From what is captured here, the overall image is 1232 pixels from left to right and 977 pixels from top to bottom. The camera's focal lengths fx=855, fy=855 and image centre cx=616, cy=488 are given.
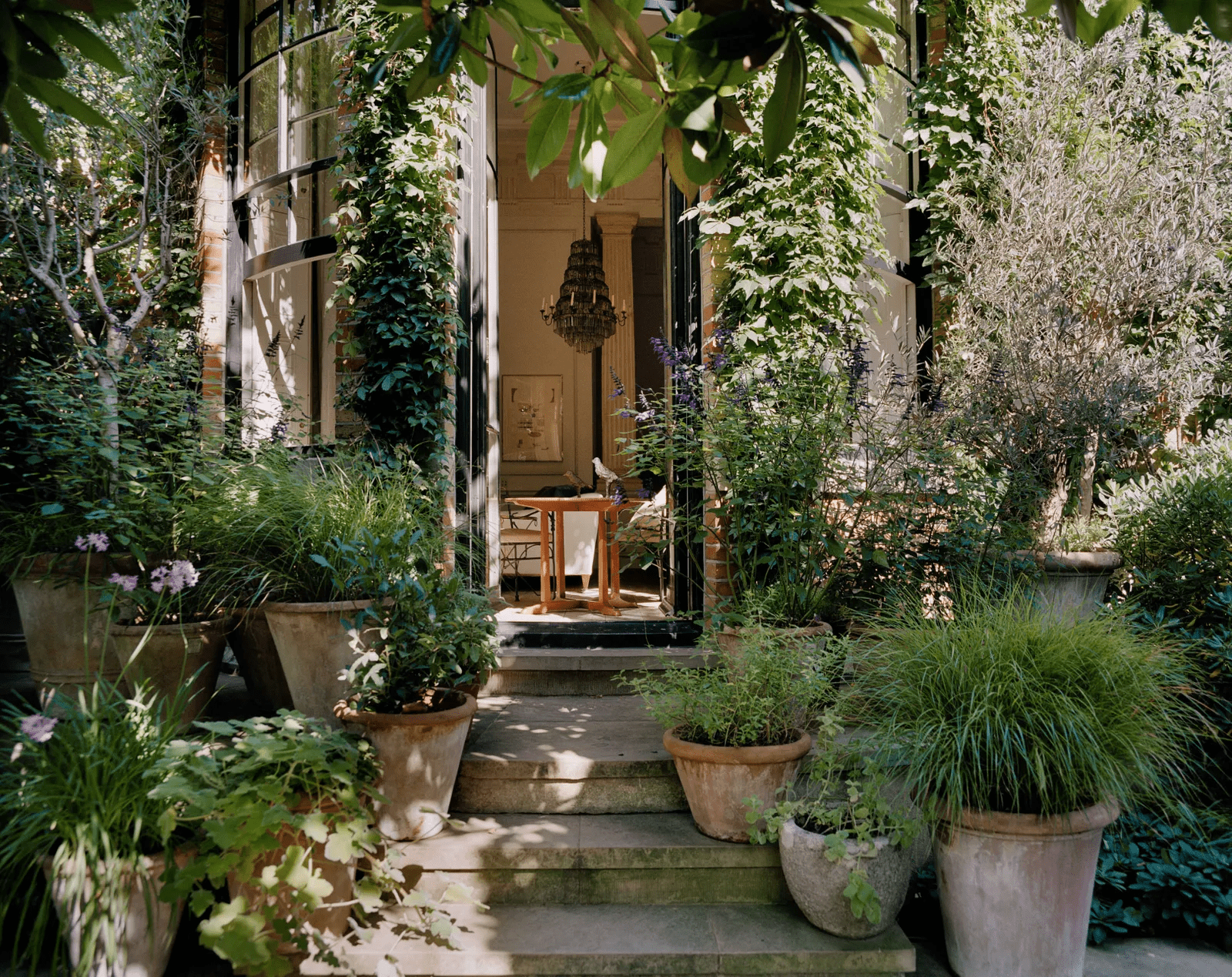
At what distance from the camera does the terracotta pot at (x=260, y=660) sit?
323 centimetres

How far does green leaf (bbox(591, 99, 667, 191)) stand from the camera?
3.19ft

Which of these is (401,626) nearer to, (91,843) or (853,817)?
(91,843)

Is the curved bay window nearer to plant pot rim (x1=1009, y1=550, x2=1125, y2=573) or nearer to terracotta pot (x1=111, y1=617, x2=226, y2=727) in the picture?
terracotta pot (x1=111, y1=617, x2=226, y2=727)

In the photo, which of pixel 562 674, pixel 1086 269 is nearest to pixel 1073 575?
pixel 1086 269

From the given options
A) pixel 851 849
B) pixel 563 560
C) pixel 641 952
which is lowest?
pixel 641 952

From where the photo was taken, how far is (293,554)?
2924mm

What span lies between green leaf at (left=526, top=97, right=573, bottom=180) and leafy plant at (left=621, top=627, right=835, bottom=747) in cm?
201

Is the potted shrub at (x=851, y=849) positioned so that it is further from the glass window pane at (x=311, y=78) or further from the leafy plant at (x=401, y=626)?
the glass window pane at (x=311, y=78)

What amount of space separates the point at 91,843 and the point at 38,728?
32 centimetres

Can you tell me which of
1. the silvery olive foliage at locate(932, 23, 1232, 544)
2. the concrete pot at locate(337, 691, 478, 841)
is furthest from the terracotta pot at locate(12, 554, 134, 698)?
the silvery olive foliage at locate(932, 23, 1232, 544)

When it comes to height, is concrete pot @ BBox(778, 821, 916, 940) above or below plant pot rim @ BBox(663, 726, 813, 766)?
below

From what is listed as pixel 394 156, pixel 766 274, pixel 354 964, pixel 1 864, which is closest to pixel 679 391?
pixel 766 274

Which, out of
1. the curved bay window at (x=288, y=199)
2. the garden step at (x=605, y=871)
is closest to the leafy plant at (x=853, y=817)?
the garden step at (x=605, y=871)

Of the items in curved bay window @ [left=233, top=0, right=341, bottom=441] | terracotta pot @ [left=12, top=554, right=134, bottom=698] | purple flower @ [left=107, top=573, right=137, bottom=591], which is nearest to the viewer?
purple flower @ [left=107, top=573, right=137, bottom=591]
